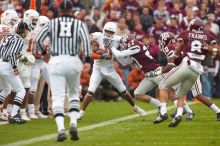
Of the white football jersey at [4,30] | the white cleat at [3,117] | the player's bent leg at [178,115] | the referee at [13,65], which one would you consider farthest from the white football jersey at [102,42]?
the player's bent leg at [178,115]

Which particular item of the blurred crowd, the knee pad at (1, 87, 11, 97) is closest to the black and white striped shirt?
the knee pad at (1, 87, 11, 97)

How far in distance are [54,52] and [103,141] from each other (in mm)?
1378

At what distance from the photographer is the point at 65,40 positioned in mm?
10086

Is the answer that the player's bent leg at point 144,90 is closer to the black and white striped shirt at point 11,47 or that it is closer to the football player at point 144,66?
the football player at point 144,66

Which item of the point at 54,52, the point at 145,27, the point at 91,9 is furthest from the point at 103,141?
the point at 91,9

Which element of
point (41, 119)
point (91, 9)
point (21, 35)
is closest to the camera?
point (21, 35)

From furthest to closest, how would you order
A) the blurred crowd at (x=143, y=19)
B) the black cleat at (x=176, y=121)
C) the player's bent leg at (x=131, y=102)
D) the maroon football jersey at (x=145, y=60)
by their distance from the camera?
the blurred crowd at (x=143, y=19)
the player's bent leg at (x=131, y=102)
the maroon football jersey at (x=145, y=60)
the black cleat at (x=176, y=121)

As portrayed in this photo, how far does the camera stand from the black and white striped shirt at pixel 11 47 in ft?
42.2

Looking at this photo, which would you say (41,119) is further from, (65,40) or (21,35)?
(65,40)

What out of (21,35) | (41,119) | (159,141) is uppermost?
(21,35)

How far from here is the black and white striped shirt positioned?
12.9 m

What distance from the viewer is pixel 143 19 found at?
2220 cm

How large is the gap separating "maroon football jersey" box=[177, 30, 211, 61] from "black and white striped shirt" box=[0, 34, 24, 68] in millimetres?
2812

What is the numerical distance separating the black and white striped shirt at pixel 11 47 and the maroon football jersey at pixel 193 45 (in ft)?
9.23
